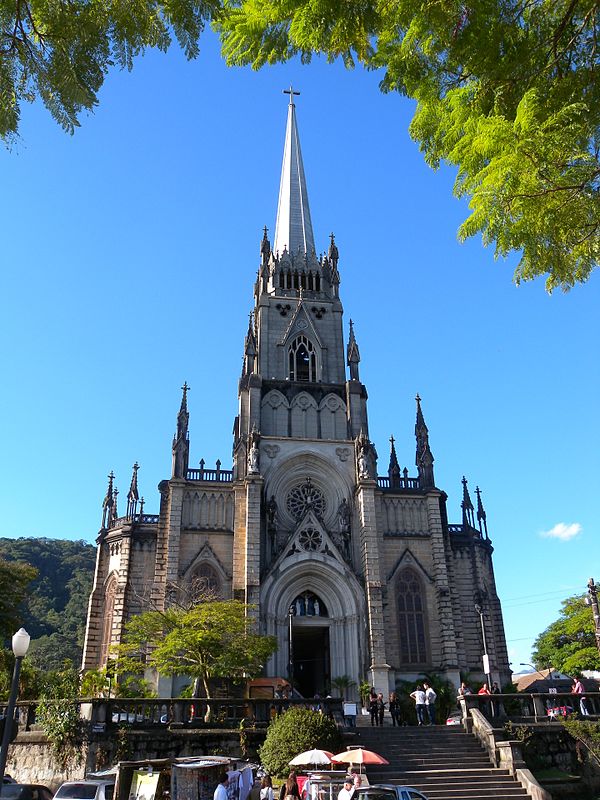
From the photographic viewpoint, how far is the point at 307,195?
52906 mm

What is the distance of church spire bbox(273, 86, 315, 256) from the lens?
48.7 m

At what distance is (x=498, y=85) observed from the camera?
7.09 meters

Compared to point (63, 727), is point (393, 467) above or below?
above

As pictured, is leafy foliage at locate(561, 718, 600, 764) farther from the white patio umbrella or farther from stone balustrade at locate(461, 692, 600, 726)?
the white patio umbrella

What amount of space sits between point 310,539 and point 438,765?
16447mm

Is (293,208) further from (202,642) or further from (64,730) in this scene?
(64,730)

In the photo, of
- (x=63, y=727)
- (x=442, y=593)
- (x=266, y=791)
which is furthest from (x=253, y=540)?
(x=266, y=791)

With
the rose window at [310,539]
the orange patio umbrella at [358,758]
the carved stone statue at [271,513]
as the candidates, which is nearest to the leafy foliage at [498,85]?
the orange patio umbrella at [358,758]

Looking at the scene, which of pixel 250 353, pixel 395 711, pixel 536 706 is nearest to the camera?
pixel 536 706

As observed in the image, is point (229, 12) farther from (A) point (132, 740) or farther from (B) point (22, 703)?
(B) point (22, 703)

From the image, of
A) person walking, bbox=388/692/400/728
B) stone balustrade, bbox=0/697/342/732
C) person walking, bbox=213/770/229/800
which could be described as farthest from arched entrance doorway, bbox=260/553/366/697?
person walking, bbox=213/770/229/800

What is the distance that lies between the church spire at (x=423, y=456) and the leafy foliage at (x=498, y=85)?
108 feet

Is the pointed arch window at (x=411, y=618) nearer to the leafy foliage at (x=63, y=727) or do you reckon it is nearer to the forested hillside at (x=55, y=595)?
the leafy foliage at (x=63, y=727)

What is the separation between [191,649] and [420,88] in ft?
76.0
